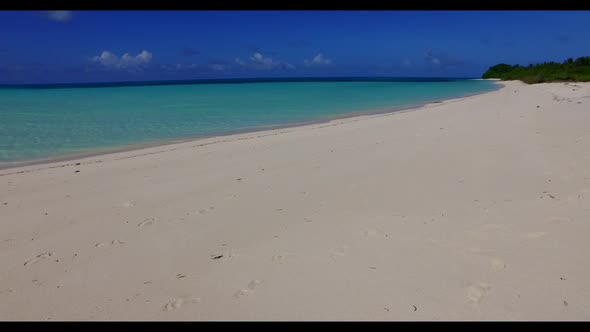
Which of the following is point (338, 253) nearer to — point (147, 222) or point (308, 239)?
point (308, 239)

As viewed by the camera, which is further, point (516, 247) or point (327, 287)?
point (516, 247)

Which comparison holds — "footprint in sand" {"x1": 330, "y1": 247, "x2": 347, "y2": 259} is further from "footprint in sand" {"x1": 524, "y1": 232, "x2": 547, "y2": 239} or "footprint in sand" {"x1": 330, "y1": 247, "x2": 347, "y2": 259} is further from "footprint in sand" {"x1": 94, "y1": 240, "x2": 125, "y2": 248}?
"footprint in sand" {"x1": 94, "y1": 240, "x2": 125, "y2": 248}

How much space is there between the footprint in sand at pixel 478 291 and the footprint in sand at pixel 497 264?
10.6 inches

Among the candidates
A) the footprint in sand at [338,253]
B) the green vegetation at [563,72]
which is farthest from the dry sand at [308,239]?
the green vegetation at [563,72]

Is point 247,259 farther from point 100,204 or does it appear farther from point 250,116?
point 250,116

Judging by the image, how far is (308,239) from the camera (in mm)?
3424

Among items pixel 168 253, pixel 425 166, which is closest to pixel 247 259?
pixel 168 253

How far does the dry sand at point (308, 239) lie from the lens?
8.00 ft

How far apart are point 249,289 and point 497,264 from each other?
5.97ft

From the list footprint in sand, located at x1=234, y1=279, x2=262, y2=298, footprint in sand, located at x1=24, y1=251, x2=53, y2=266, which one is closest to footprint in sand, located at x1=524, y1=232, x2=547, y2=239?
footprint in sand, located at x1=234, y1=279, x2=262, y2=298

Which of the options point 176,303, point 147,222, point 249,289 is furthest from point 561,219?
point 147,222

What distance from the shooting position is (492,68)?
94250mm
